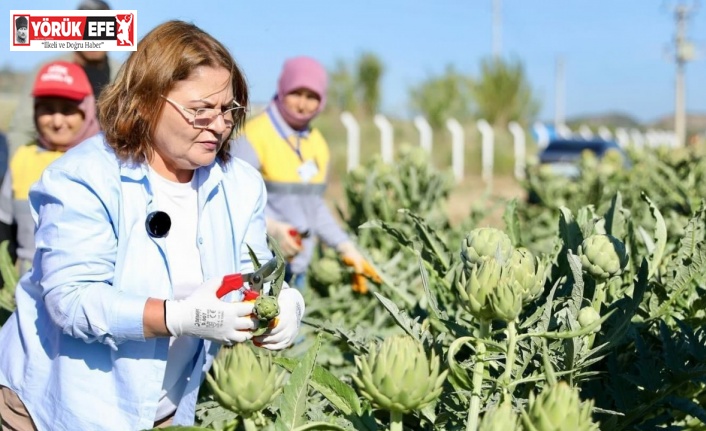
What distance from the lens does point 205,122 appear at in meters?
1.37

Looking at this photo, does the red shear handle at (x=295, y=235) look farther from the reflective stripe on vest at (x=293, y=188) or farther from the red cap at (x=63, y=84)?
the red cap at (x=63, y=84)

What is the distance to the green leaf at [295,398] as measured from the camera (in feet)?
3.19

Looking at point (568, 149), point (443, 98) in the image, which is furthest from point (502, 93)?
point (568, 149)

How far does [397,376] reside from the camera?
33.8 inches

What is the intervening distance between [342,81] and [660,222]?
2022 cm

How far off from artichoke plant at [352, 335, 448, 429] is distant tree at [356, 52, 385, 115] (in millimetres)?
20844

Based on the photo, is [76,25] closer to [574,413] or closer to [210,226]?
[210,226]

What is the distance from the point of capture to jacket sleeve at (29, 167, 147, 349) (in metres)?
1.26

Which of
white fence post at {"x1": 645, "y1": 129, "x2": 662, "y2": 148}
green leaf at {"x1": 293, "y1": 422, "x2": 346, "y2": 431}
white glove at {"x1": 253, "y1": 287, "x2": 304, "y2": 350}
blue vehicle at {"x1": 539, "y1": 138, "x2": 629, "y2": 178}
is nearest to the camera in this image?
green leaf at {"x1": 293, "y1": 422, "x2": 346, "y2": 431}

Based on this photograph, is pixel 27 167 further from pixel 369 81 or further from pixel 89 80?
pixel 369 81

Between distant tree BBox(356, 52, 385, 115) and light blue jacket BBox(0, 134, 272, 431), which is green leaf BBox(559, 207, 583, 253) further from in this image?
distant tree BBox(356, 52, 385, 115)

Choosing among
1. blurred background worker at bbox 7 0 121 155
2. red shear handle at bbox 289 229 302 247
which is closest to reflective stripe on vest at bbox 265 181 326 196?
red shear handle at bbox 289 229 302 247

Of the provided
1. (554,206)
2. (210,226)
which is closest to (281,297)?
(210,226)

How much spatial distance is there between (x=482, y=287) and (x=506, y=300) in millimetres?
32
